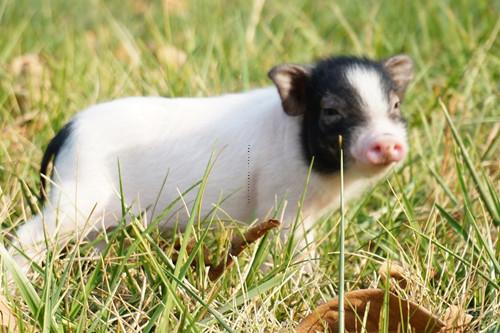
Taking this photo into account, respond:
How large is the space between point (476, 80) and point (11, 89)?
A: 2.27 metres

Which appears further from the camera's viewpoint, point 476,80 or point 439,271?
point 476,80

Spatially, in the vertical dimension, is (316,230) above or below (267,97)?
below

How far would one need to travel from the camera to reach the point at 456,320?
108 inches

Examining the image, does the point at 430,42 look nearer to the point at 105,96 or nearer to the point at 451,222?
the point at 105,96

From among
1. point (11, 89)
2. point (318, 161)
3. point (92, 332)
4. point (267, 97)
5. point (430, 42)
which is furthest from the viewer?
point (430, 42)

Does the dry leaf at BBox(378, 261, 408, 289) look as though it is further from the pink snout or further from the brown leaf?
the pink snout

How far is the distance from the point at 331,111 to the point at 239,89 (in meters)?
1.41

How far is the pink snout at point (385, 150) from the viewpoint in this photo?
131 inches

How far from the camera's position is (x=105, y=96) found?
4.70m

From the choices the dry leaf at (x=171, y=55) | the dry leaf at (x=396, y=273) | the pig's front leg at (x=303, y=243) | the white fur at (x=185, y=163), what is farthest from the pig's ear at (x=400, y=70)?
the dry leaf at (x=171, y=55)

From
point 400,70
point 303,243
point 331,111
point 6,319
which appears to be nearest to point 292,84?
point 331,111

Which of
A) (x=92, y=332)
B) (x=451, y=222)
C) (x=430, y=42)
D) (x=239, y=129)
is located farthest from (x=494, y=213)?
(x=430, y=42)

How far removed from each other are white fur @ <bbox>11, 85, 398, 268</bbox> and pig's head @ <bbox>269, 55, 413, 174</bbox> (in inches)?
1.8

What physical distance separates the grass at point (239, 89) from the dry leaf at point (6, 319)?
3 cm
